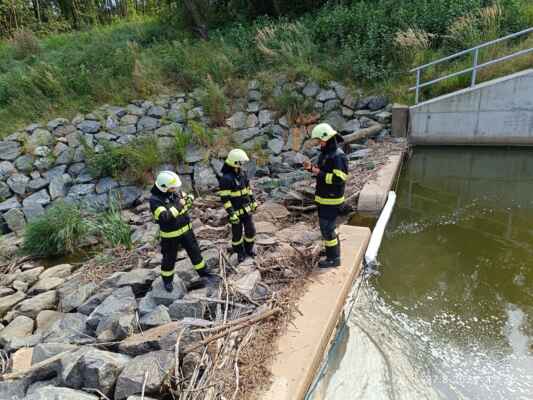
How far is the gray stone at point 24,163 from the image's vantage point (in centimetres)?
984

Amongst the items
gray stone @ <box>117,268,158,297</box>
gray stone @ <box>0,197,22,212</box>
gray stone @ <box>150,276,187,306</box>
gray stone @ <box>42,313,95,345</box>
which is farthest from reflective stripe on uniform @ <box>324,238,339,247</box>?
gray stone @ <box>0,197,22,212</box>

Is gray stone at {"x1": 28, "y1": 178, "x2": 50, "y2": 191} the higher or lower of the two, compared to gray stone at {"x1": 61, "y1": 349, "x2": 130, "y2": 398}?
lower

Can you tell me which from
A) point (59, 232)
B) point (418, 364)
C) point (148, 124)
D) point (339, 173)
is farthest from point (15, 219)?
point (418, 364)

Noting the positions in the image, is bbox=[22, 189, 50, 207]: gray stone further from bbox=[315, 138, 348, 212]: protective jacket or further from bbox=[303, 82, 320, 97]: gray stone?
bbox=[315, 138, 348, 212]: protective jacket

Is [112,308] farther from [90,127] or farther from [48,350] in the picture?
[90,127]

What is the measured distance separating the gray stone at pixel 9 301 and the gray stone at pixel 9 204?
383cm

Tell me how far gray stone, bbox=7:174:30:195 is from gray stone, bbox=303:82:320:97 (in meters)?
Answer: 7.73

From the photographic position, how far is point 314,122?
10.5 m

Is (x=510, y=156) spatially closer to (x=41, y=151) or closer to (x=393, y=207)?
(x=393, y=207)

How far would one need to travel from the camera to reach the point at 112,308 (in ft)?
13.8

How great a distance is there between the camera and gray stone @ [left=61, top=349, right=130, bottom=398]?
301cm

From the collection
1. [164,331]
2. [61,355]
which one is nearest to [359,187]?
[164,331]

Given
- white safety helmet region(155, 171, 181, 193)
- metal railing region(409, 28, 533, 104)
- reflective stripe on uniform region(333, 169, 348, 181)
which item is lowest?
reflective stripe on uniform region(333, 169, 348, 181)

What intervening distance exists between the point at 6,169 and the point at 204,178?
5.09 meters
